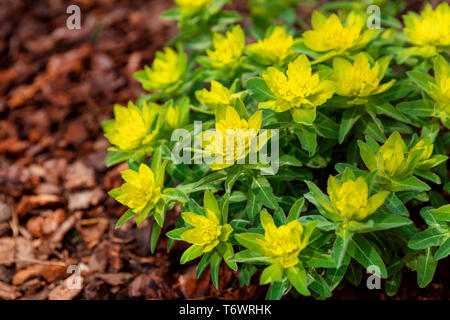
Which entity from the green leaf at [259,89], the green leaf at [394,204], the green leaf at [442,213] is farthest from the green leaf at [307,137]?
the green leaf at [442,213]

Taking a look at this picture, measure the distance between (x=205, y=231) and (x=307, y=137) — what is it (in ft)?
2.48

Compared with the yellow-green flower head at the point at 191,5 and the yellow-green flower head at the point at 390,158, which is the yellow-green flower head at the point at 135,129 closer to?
the yellow-green flower head at the point at 191,5

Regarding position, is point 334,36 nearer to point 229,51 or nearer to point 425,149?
point 229,51

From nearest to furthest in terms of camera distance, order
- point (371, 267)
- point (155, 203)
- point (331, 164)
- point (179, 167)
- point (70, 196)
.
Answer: point (371, 267) → point (155, 203) → point (179, 167) → point (331, 164) → point (70, 196)

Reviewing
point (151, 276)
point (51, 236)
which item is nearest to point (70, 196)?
point (51, 236)

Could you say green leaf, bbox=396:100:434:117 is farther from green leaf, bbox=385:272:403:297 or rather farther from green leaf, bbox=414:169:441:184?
green leaf, bbox=385:272:403:297

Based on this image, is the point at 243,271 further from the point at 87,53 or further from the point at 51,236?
the point at 87,53

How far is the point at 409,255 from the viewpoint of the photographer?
2602mm

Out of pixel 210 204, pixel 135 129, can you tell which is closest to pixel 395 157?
pixel 210 204

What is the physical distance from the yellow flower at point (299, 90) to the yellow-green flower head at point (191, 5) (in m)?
1.17

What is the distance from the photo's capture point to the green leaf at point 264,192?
2449mm

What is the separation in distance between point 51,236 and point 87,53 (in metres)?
2.08

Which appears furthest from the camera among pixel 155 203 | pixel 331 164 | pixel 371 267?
pixel 331 164
